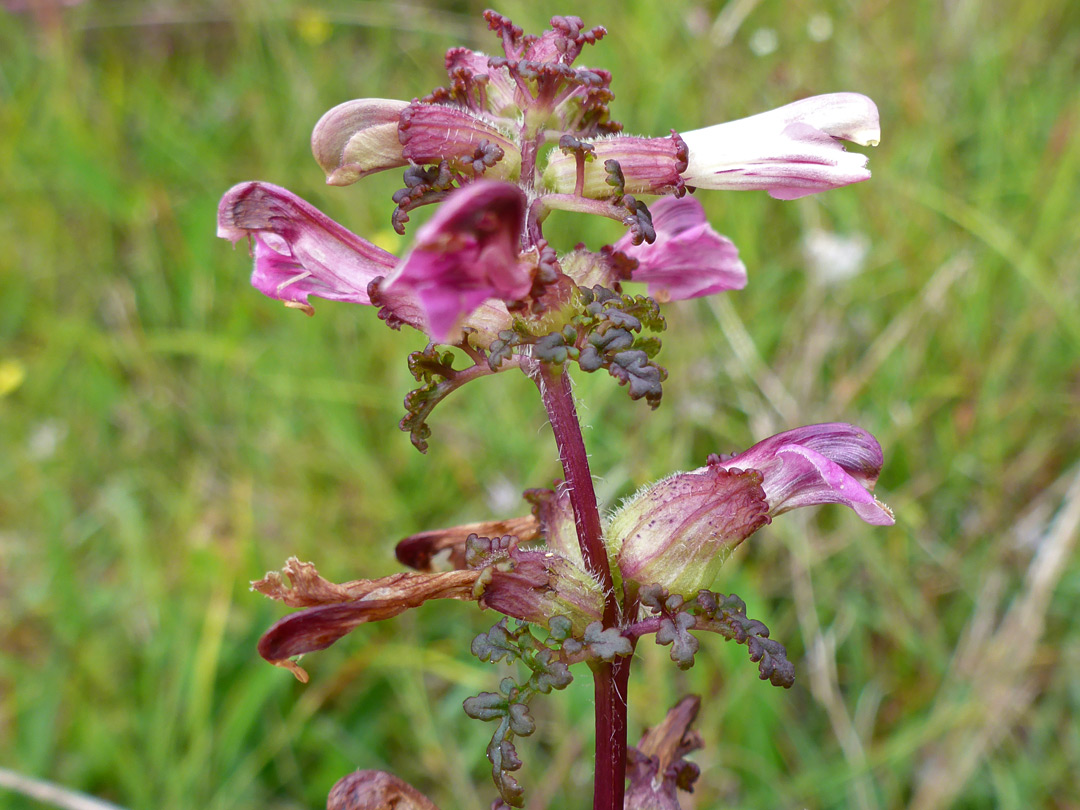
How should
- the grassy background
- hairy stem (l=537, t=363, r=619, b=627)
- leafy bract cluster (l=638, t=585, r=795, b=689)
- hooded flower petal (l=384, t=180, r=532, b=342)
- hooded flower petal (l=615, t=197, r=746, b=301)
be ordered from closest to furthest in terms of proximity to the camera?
hooded flower petal (l=384, t=180, r=532, b=342)
leafy bract cluster (l=638, t=585, r=795, b=689)
hairy stem (l=537, t=363, r=619, b=627)
hooded flower petal (l=615, t=197, r=746, b=301)
the grassy background

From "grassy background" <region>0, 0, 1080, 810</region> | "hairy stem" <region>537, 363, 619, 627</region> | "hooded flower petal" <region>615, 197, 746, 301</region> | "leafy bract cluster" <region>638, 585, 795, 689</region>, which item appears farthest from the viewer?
"grassy background" <region>0, 0, 1080, 810</region>

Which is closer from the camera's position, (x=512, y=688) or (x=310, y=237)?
(x=512, y=688)

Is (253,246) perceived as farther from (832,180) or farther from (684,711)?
(684,711)

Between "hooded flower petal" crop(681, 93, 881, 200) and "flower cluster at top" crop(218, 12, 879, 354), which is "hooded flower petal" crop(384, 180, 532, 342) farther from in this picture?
"hooded flower petal" crop(681, 93, 881, 200)

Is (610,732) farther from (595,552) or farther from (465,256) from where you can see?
(465,256)

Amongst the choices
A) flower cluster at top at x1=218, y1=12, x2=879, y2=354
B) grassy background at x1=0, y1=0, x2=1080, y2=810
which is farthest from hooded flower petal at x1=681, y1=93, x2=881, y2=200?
grassy background at x1=0, y1=0, x2=1080, y2=810

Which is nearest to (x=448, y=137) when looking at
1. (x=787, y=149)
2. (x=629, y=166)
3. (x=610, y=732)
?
(x=629, y=166)
